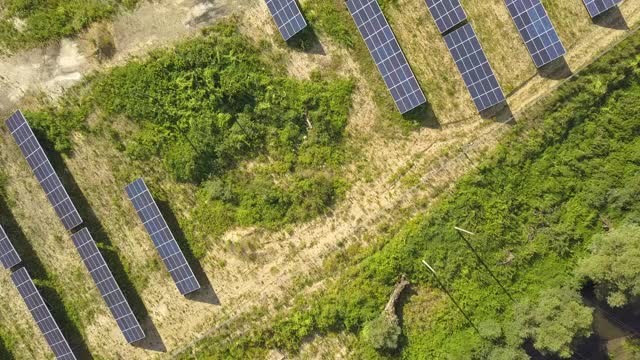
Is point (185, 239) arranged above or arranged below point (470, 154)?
above

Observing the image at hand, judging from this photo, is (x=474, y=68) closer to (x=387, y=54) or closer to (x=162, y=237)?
(x=387, y=54)

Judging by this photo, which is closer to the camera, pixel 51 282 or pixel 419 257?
pixel 419 257

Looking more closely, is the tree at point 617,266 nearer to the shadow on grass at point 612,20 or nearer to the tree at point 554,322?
the tree at point 554,322

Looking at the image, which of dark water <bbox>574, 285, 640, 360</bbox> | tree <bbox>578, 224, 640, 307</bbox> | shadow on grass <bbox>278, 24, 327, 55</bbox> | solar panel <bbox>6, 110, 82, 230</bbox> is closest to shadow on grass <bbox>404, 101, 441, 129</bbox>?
shadow on grass <bbox>278, 24, 327, 55</bbox>

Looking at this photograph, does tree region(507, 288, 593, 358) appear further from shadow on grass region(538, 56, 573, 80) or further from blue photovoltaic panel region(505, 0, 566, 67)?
blue photovoltaic panel region(505, 0, 566, 67)

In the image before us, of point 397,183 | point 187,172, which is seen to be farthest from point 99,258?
point 397,183

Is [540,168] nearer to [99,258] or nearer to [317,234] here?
[317,234]

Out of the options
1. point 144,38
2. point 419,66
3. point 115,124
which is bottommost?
point 419,66
